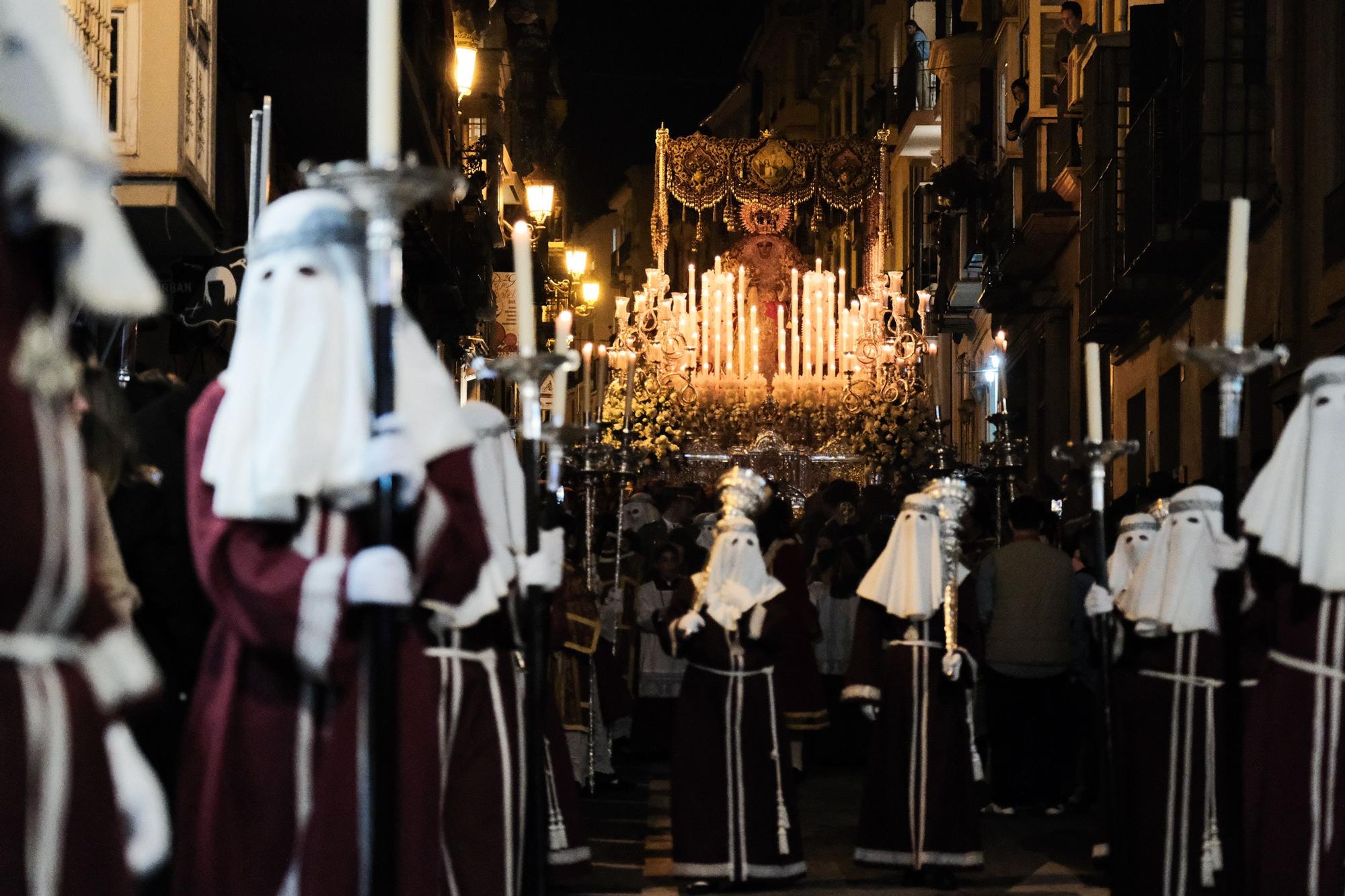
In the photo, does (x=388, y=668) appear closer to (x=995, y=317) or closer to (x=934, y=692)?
(x=934, y=692)

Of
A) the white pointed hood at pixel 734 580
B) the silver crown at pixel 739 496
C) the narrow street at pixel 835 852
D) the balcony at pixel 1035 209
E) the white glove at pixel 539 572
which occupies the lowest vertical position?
the narrow street at pixel 835 852

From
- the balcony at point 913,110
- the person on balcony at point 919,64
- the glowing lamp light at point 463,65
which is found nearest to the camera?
the glowing lamp light at point 463,65

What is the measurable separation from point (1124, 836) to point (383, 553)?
6.13 meters

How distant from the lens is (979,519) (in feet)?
52.6

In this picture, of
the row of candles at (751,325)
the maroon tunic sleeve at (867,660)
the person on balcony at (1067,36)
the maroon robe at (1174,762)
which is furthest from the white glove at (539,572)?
the row of candles at (751,325)

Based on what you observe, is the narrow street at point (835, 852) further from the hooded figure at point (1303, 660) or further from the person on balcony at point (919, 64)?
the person on balcony at point (919, 64)

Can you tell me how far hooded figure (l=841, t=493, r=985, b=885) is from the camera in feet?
35.9

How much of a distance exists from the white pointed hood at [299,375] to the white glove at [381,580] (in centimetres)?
38

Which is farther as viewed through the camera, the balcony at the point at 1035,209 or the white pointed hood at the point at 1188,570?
the balcony at the point at 1035,209

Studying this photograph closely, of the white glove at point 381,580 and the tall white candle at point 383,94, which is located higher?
the tall white candle at point 383,94

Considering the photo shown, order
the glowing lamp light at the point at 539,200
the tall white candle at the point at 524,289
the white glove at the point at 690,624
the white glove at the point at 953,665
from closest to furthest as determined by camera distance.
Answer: the tall white candle at the point at 524,289
the white glove at the point at 690,624
the white glove at the point at 953,665
the glowing lamp light at the point at 539,200

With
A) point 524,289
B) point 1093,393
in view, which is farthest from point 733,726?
point 524,289

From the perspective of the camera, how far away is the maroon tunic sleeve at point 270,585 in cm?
464

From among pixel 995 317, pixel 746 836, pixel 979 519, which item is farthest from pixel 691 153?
pixel 746 836
